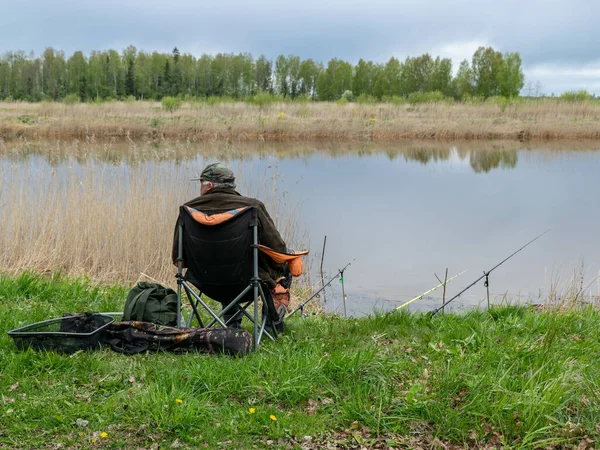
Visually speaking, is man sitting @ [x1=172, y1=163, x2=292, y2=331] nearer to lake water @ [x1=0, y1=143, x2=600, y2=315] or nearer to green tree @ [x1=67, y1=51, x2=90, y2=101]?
lake water @ [x1=0, y1=143, x2=600, y2=315]

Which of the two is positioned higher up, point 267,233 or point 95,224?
point 267,233

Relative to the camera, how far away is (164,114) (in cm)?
3055

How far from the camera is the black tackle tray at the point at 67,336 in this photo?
11.2 feet

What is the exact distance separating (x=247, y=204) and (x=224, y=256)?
13.1 inches

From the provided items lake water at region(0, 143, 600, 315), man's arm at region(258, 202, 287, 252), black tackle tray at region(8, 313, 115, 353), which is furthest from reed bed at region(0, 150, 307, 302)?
man's arm at region(258, 202, 287, 252)

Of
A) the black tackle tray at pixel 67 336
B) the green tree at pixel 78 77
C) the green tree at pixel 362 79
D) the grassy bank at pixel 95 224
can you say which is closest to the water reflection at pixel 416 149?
the grassy bank at pixel 95 224

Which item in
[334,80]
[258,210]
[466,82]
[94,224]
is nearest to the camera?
[258,210]

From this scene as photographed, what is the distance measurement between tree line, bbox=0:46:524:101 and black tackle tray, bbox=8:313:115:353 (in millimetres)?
52480

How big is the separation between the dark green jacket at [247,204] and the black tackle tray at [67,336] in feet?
2.01

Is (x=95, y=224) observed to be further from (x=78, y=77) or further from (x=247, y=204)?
(x=78, y=77)

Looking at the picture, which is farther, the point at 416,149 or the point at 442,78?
the point at 442,78

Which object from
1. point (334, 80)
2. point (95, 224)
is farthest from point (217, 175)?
point (334, 80)

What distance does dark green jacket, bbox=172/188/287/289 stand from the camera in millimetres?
3658

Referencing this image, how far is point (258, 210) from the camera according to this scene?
3.61 metres
